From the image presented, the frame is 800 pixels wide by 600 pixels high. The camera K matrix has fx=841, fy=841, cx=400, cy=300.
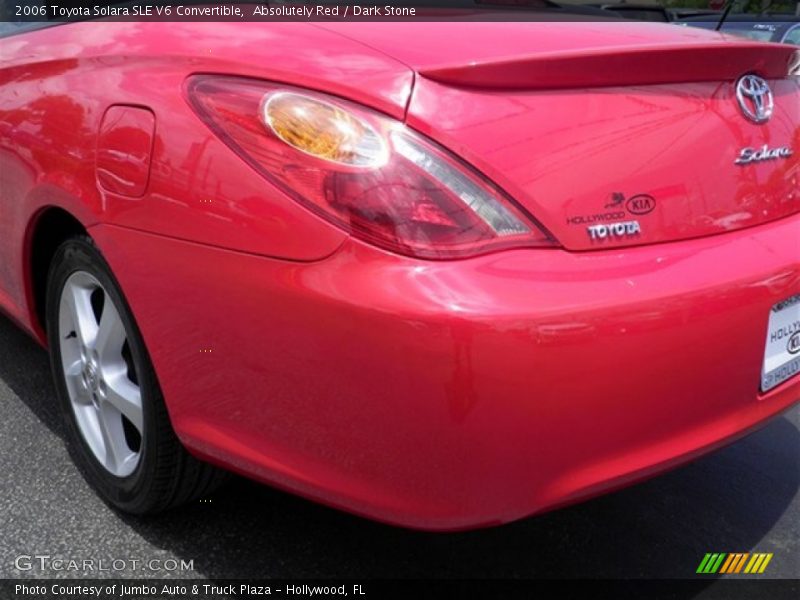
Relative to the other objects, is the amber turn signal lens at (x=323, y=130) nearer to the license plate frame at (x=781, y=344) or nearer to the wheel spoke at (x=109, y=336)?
the wheel spoke at (x=109, y=336)

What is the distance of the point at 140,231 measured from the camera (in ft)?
5.74

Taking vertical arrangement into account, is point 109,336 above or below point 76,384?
above

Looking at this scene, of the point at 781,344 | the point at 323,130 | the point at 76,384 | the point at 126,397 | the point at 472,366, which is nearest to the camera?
the point at 472,366

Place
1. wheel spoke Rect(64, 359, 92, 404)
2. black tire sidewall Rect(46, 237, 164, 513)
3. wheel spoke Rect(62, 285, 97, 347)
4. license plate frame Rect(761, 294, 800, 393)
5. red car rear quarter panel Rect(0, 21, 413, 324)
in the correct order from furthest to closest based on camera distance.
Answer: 1. wheel spoke Rect(64, 359, 92, 404)
2. wheel spoke Rect(62, 285, 97, 347)
3. black tire sidewall Rect(46, 237, 164, 513)
4. license plate frame Rect(761, 294, 800, 393)
5. red car rear quarter panel Rect(0, 21, 413, 324)

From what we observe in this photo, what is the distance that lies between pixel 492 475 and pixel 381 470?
0.20m

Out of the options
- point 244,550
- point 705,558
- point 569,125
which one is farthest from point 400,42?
point 705,558

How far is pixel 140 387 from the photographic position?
1.93 meters

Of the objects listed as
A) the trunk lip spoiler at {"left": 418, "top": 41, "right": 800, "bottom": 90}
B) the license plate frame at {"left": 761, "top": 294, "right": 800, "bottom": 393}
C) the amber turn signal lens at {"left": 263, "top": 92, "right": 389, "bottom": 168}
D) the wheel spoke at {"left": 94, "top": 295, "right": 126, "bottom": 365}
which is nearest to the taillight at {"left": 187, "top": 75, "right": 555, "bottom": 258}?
the amber turn signal lens at {"left": 263, "top": 92, "right": 389, "bottom": 168}

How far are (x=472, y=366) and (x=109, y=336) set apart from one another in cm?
107

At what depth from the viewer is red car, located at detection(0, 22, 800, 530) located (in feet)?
4.63

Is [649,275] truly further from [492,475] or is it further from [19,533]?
[19,533]

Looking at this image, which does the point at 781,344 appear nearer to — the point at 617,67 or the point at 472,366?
the point at 617,67

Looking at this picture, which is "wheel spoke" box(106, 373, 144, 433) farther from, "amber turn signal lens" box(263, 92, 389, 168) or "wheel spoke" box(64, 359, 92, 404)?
"amber turn signal lens" box(263, 92, 389, 168)

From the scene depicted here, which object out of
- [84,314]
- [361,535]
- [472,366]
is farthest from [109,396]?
[472,366]
